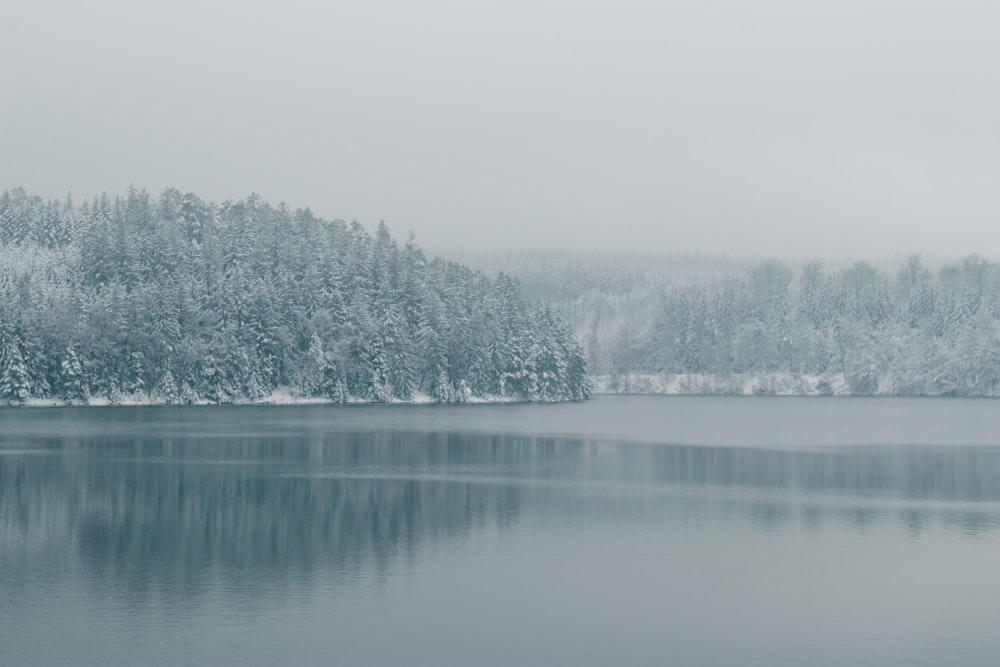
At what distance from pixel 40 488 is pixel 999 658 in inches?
1494

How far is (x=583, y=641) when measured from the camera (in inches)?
979

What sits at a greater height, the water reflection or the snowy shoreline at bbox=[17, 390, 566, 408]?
the snowy shoreline at bbox=[17, 390, 566, 408]

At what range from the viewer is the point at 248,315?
440 feet

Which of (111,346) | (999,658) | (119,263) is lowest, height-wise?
(999,658)

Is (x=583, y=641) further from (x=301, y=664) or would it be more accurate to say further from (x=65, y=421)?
(x=65, y=421)

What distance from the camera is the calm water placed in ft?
80.5

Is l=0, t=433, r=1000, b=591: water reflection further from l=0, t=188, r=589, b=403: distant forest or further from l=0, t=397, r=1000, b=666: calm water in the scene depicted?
l=0, t=188, r=589, b=403: distant forest

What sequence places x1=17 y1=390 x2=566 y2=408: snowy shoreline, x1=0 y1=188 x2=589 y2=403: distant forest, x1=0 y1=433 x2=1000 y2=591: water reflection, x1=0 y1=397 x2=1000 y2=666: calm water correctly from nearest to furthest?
x1=0 y1=397 x2=1000 y2=666: calm water → x1=0 y1=433 x2=1000 y2=591: water reflection → x1=17 y1=390 x2=566 y2=408: snowy shoreline → x1=0 y1=188 x2=589 y2=403: distant forest

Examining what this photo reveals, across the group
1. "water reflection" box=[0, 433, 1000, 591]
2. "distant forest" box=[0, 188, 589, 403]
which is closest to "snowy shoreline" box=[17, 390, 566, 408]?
"distant forest" box=[0, 188, 589, 403]

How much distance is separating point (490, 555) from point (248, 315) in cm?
10477

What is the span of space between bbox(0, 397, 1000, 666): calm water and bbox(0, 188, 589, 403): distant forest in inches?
2142

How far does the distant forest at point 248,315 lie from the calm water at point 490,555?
178 ft

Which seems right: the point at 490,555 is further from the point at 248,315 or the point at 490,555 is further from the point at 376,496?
the point at 248,315

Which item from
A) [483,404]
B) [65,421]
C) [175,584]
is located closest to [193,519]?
[175,584]
